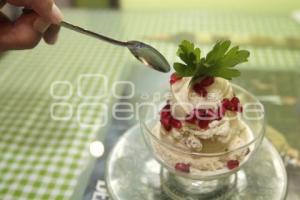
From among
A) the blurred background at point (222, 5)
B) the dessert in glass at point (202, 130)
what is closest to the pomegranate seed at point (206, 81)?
the dessert in glass at point (202, 130)

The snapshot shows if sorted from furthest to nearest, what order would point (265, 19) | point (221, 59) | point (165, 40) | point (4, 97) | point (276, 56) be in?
1. point (265, 19)
2. point (165, 40)
3. point (276, 56)
4. point (4, 97)
5. point (221, 59)

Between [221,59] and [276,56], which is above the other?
[221,59]

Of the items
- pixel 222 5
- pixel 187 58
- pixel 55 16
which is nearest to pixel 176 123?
pixel 187 58

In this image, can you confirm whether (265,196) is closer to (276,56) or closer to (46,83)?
(276,56)

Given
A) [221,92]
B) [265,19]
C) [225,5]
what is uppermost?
[221,92]

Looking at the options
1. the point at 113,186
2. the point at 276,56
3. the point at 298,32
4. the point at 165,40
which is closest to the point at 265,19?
the point at 298,32

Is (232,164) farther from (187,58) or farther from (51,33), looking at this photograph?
(51,33)

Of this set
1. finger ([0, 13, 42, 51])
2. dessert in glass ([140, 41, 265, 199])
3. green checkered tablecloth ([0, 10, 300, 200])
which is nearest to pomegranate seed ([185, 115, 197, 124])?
dessert in glass ([140, 41, 265, 199])

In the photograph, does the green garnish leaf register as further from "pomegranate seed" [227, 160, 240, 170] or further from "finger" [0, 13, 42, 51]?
"finger" [0, 13, 42, 51]
